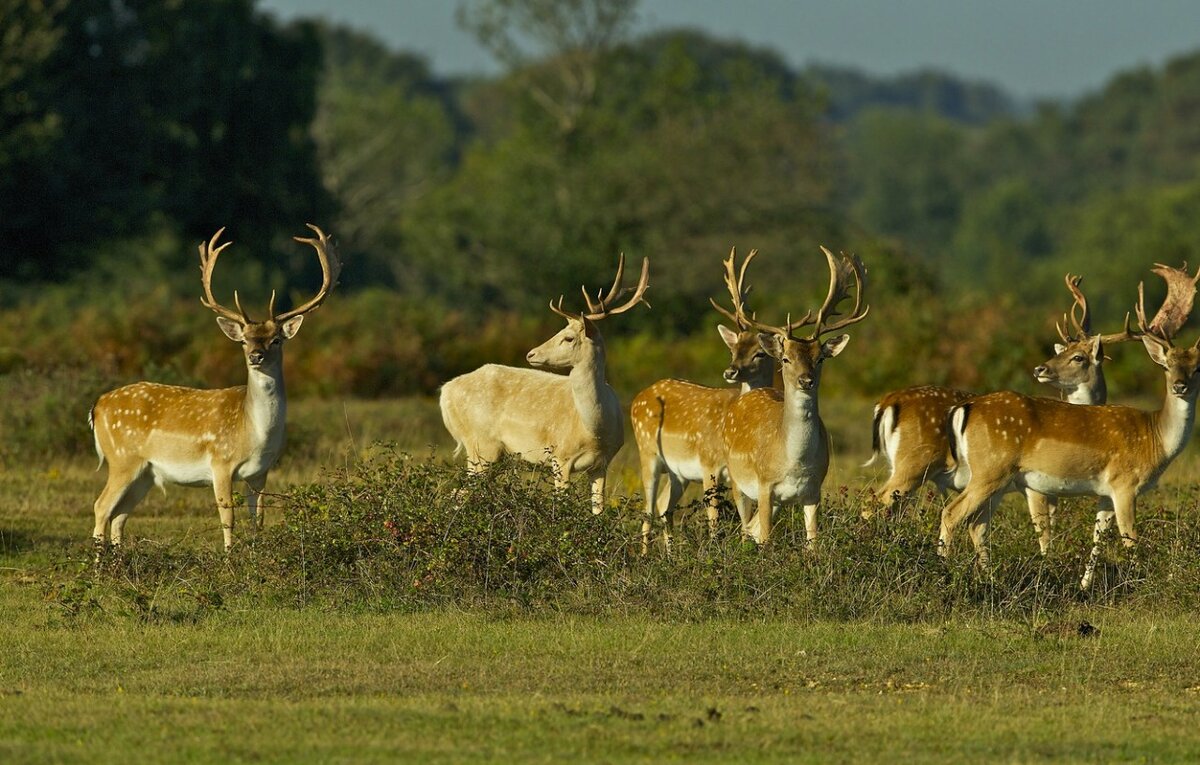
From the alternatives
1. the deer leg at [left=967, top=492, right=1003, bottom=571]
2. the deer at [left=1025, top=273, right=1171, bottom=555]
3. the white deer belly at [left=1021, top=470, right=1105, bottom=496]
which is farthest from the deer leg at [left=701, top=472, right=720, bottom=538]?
the deer at [left=1025, top=273, right=1171, bottom=555]

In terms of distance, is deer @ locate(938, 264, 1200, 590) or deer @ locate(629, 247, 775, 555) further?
deer @ locate(629, 247, 775, 555)

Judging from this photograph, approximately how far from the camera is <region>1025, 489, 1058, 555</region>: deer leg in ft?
36.5

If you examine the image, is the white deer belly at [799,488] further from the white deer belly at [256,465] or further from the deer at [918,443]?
the white deer belly at [256,465]

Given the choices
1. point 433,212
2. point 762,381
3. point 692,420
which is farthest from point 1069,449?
point 433,212

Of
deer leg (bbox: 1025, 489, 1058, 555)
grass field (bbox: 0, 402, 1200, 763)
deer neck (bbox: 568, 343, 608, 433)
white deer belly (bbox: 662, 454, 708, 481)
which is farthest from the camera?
deer neck (bbox: 568, 343, 608, 433)

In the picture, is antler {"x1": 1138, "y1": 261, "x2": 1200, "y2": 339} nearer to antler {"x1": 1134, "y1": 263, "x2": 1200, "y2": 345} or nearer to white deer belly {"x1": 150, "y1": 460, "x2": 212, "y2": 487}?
antler {"x1": 1134, "y1": 263, "x2": 1200, "y2": 345}

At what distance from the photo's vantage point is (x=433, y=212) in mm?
41438

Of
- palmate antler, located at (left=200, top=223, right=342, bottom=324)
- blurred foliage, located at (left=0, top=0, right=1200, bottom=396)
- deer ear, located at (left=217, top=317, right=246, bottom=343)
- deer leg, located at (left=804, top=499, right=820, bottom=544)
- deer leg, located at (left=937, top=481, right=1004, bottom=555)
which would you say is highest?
blurred foliage, located at (left=0, top=0, right=1200, bottom=396)

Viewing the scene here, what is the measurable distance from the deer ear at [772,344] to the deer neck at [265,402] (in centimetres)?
294

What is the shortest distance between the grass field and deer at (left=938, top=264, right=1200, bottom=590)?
0.83 ft

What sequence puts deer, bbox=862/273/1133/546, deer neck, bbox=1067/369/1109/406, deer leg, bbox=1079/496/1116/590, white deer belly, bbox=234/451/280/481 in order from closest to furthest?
deer leg, bbox=1079/496/1116/590 → deer, bbox=862/273/1133/546 → white deer belly, bbox=234/451/280/481 → deer neck, bbox=1067/369/1109/406

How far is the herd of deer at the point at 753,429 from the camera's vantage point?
11039mm

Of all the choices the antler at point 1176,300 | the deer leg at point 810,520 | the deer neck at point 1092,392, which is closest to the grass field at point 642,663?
the deer leg at point 810,520

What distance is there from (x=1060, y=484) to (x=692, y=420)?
2.42m
